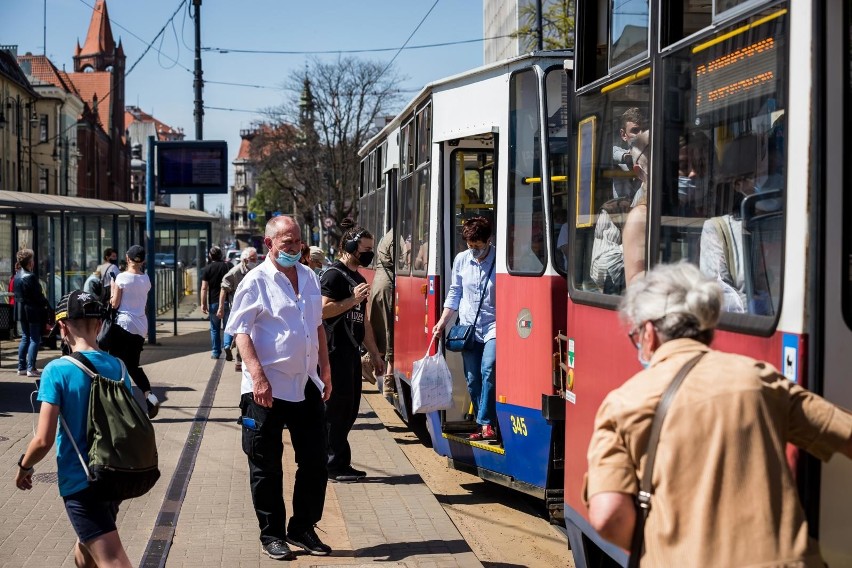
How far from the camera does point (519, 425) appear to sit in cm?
735

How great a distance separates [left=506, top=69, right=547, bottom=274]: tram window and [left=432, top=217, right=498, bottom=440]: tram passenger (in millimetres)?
536

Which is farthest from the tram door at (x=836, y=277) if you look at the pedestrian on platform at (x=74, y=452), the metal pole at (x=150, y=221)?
the metal pole at (x=150, y=221)

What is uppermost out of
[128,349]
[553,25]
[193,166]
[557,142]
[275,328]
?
[553,25]

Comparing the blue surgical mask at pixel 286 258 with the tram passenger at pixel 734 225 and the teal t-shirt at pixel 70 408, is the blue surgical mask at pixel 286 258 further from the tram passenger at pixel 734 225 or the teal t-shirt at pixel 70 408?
the tram passenger at pixel 734 225

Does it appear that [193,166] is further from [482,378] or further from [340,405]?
[482,378]

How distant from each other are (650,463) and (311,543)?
3.85 meters

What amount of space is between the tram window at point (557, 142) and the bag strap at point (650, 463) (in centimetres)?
433

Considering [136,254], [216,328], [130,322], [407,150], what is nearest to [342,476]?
[407,150]

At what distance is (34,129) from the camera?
220ft

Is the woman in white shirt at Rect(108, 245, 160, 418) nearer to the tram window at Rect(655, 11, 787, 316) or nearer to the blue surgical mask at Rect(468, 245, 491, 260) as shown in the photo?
the blue surgical mask at Rect(468, 245, 491, 260)

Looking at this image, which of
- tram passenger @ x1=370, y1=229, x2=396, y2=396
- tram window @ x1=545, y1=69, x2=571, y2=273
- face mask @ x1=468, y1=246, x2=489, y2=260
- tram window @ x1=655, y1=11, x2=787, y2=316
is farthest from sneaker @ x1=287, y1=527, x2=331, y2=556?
tram passenger @ x1=370, y1=229, x2=396, y2=396

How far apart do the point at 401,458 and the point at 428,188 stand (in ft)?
7.33

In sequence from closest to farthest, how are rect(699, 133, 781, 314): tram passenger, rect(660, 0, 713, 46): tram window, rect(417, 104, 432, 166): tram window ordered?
rect(699, 133, 781, 314): tram passenger → rect(660, 0, 713, 46): tram window → rect(417, 104, 432, 166): tram window

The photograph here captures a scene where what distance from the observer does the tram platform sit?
21.0 feet
